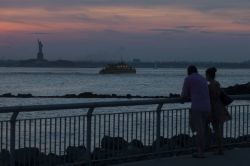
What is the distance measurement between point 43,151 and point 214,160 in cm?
348

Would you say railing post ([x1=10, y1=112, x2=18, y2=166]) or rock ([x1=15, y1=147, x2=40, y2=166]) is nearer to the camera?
railing post ([x1=10, y1=112, x2=18, y2=166])

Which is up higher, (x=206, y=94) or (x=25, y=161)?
(x=206, y=94)

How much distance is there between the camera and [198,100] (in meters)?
13.4

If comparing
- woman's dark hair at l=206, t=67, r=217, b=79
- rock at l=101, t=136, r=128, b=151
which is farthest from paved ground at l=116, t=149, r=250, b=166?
woman's dark hair at l=206, t=67, r=217, b=79

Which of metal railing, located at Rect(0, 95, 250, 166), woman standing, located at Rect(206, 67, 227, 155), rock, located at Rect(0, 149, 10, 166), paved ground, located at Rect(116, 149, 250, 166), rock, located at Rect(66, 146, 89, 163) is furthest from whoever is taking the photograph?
woman standing, located at Rect(206, 67, 227, 155)

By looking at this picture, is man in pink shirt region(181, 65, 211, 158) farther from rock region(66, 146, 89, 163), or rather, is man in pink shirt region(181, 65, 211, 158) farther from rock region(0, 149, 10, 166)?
rock region(0, 149, 10, 166)

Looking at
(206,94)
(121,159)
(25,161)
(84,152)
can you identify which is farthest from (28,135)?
(206,94)

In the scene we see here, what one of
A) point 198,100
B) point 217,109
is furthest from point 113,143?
point 217,109

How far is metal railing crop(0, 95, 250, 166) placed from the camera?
1126 cm

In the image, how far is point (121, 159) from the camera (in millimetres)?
12883

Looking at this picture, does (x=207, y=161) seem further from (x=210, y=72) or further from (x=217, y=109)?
(x=210, y=72)

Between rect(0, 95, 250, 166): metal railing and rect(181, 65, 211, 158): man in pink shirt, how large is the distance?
28 cm

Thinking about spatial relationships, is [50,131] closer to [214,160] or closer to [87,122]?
[87,122]

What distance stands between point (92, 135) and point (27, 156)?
6.15 ft
